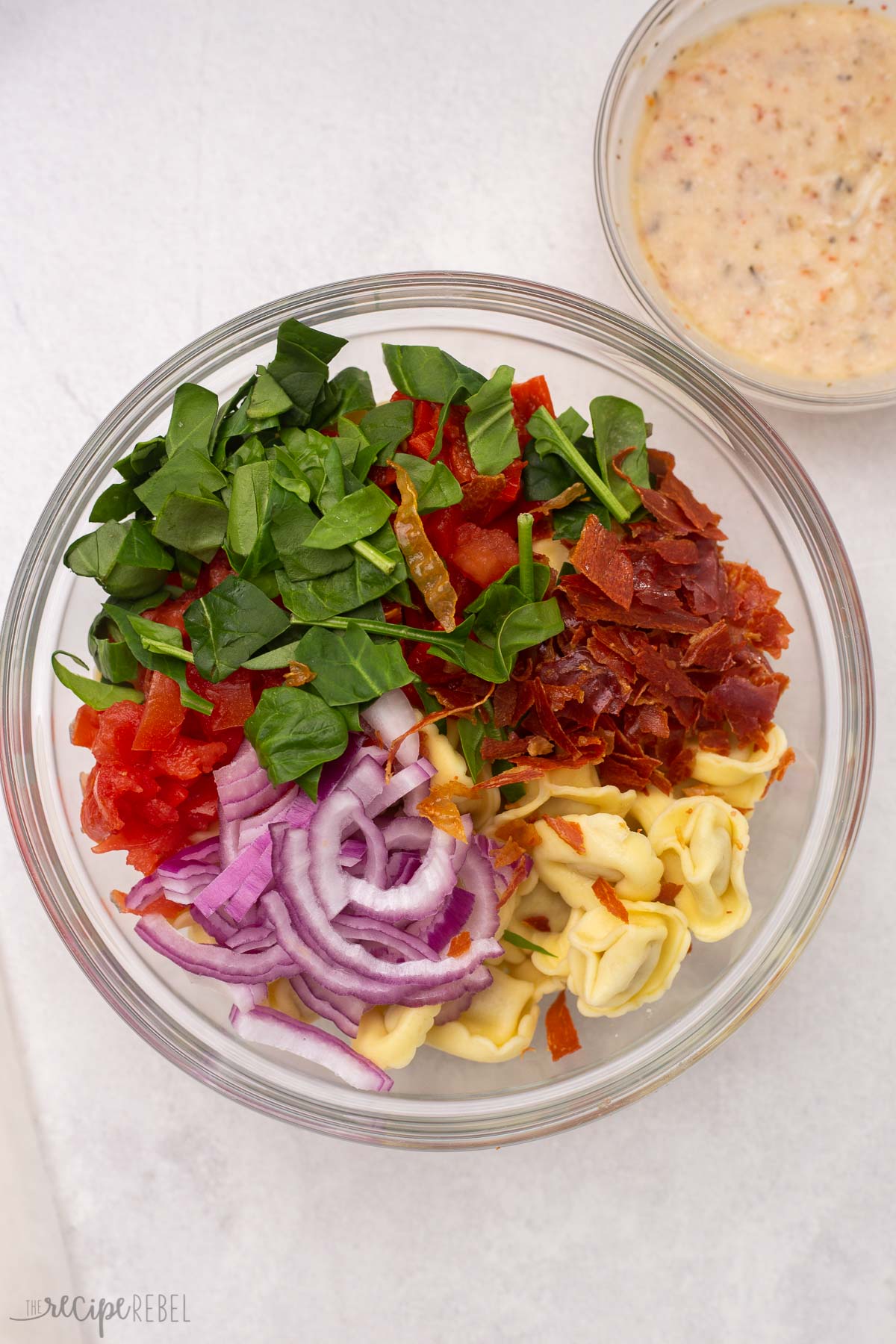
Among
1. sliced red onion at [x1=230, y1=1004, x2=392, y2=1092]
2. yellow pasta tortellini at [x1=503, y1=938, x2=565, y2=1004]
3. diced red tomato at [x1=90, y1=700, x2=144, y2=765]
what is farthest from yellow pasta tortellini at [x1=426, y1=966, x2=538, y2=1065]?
diced red tomato at [x1=90, y1=700, x2=144, y2=765]

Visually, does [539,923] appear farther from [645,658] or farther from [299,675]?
[299,675]

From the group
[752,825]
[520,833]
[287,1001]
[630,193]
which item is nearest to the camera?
[520,833]

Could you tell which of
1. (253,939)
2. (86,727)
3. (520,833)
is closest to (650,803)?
(520,833)

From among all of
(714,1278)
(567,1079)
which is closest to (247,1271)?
(567,1079)

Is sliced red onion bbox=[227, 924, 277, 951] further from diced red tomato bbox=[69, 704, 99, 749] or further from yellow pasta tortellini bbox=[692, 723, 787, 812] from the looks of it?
yellow pasta tortellini bbox=[692, 723, 787, 812]

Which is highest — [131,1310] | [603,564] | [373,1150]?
[603,564]

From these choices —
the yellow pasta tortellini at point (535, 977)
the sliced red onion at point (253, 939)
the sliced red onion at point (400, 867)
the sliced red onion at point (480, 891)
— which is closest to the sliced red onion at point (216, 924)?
the sliced red onion at point (253, 939)

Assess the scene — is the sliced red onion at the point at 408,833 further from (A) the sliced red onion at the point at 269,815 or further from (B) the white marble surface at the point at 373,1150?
(B) the white marble surface at the point at 373,1150
